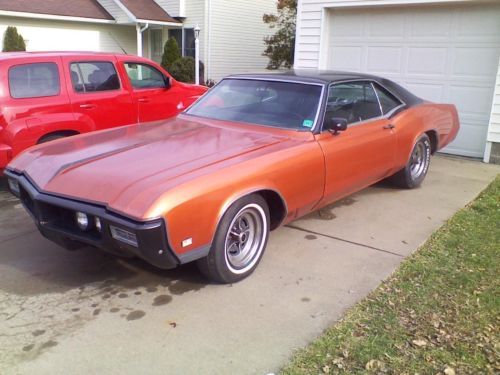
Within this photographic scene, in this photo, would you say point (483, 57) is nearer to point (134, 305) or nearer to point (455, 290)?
point (455, 290)

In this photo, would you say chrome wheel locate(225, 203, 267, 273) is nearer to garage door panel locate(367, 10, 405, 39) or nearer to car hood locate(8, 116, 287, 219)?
car hood locate(8, 116, 287, 219)

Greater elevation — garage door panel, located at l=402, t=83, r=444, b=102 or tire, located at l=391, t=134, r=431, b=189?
garage door panel, located at l=402, t=83, r=444, b=102

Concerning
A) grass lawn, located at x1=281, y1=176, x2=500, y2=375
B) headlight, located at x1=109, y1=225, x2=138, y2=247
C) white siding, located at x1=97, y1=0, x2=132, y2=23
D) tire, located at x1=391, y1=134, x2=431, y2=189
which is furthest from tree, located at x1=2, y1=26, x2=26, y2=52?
grass lawn, located at x1=281, y1=176, x2=500, y2=375

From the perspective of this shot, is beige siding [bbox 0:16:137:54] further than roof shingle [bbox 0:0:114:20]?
Yes

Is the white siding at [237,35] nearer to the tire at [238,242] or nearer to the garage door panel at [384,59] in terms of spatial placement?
the garage door panel at [384,59]

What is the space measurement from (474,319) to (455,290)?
394 millimetres

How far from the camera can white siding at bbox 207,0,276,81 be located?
19.0 meters

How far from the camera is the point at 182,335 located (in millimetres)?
3049

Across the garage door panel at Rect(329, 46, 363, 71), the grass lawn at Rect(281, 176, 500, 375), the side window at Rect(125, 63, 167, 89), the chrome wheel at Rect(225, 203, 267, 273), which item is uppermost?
the garage door panel at Rect(329, 46, 363, 71)

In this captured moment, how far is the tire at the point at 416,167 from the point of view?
19.9ft

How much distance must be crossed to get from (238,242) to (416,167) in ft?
11.3

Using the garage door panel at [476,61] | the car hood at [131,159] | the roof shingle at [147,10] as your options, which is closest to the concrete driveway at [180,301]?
the car hood at [131,159]

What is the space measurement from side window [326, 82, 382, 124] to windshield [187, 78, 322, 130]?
Answer: 215 millimetres

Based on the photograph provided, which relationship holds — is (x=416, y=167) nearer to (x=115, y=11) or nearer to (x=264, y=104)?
(x=264, y=104)
